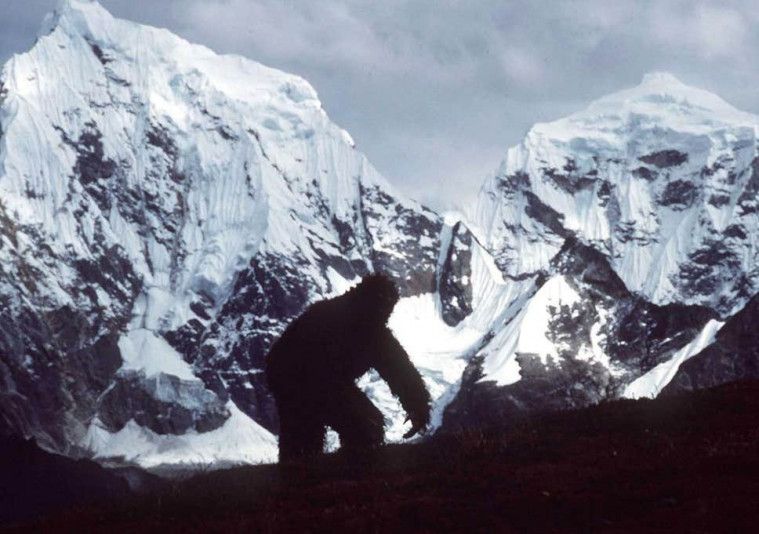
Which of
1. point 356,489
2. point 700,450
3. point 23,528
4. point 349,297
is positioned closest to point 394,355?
point 349,297

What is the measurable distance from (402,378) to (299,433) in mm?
2111

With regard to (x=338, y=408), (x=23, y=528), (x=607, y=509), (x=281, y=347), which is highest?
(x=281, y=347)

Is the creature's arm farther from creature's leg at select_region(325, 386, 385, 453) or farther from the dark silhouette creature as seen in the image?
creature's leg at select_region(325, 386, 385, 453)

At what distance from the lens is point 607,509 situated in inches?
590

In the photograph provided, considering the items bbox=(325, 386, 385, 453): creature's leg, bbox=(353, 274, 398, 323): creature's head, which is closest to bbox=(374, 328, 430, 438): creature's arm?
bbox=(353, 274, 398, 323): creature's head

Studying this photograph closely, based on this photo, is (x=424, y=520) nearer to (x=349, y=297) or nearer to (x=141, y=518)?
(x=141, y=518)

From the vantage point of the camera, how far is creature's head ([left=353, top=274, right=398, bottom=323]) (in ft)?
65.7

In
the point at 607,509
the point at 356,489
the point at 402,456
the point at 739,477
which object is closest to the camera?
the point at 607,509

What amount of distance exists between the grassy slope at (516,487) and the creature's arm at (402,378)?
0.72 metres

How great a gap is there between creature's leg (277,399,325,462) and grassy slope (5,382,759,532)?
2.60ft

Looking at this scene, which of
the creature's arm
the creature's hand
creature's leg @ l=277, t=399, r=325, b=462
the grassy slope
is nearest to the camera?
the grassy slope

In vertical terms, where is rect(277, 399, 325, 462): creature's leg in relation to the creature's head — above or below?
below

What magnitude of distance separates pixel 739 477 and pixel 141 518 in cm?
803

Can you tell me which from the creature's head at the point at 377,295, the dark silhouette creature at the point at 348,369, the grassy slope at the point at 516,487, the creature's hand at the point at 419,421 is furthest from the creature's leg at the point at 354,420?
the creature's head at the point at 377,295
